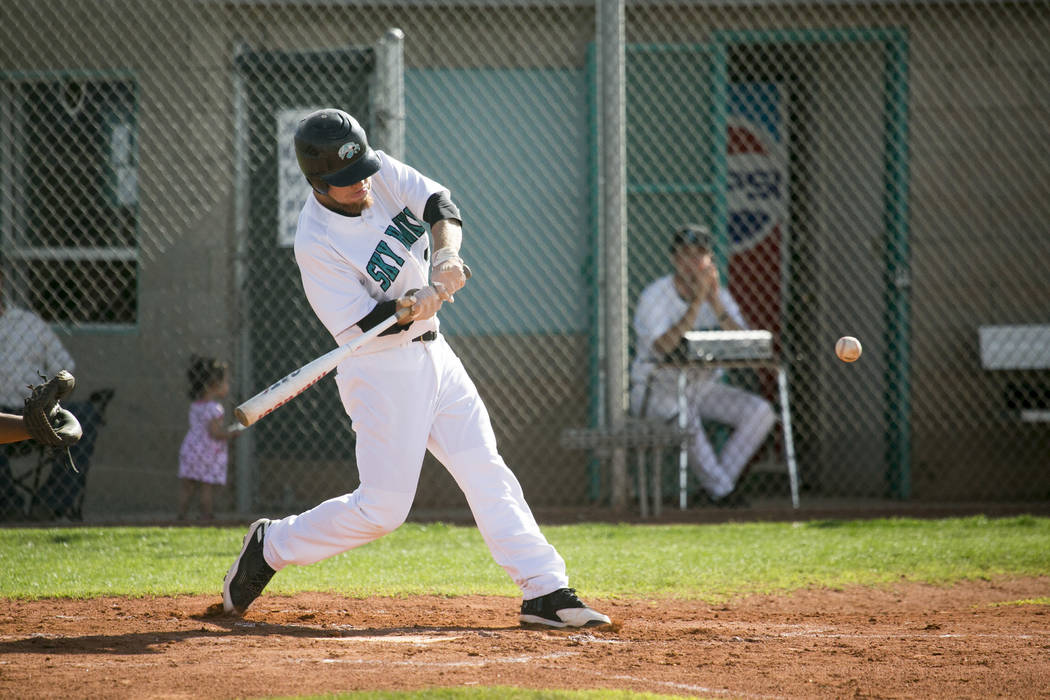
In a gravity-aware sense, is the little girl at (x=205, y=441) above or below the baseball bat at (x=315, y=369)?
below

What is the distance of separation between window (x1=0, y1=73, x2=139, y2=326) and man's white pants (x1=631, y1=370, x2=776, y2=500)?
12.6 ft

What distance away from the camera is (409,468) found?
4363mm

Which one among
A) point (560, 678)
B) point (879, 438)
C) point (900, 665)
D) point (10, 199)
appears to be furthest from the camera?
point (879, 438)

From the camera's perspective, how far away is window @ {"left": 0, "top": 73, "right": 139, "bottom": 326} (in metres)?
8.35

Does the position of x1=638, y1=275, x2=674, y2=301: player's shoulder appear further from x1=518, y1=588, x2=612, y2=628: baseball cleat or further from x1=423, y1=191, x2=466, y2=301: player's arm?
x1=518, y1=588, x2=612, y2=628: baseball cleat

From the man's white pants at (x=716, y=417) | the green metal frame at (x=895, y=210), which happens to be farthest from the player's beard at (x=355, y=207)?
the green metal frame at (x=895, y=210)

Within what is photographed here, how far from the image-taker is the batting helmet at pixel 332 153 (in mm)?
4211

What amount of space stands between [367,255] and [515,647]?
1500 millimetres

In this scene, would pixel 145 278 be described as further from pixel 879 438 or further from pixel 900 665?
pixel 900 665

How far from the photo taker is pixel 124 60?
8.41 metres

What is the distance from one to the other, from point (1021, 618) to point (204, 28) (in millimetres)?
6576

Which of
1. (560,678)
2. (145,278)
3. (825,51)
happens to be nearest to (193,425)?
(145,278)

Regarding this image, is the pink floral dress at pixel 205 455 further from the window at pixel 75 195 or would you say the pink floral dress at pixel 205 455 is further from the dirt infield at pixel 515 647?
the dirt infield at pixel 515 647

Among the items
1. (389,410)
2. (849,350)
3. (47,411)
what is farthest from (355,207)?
(849,350)
